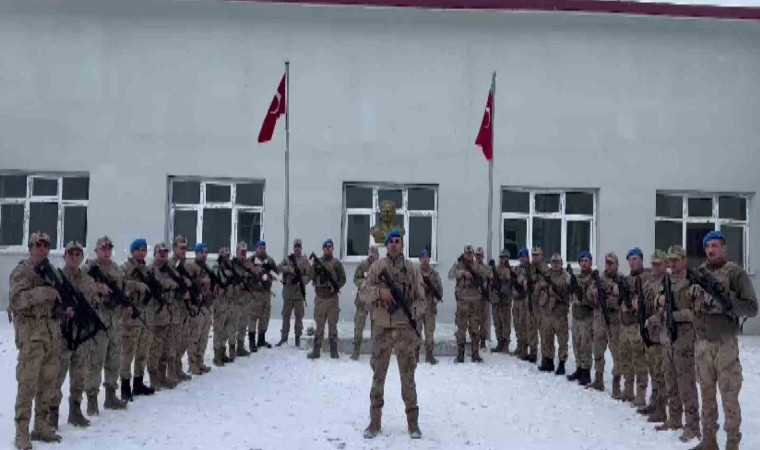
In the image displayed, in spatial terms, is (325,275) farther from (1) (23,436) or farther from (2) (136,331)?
(1) (23,436)

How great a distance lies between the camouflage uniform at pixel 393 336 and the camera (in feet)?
23.6

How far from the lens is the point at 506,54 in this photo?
52.2 feet

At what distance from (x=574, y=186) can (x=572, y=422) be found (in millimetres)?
8523

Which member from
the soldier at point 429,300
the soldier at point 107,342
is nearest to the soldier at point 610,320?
the soldier at point 429,300

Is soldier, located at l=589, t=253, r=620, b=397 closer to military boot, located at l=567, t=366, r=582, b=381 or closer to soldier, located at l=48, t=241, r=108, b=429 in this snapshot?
military boot, located at l=567, t=366, r=582, b=381

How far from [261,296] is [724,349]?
7488mm

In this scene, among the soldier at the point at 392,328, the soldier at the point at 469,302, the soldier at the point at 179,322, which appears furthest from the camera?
the soldier at the point at 469,302

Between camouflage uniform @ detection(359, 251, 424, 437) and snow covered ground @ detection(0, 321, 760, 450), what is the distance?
0.29 m

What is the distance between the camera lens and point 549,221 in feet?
53.7

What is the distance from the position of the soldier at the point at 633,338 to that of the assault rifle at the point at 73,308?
547 centimetres

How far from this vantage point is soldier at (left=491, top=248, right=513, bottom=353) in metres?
12.4

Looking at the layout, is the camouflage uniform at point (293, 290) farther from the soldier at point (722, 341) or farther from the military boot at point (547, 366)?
the soldier at point (722, 341)

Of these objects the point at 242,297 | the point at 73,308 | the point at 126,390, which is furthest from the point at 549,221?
the point at 73,308

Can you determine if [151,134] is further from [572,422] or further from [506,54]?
[572,422]
